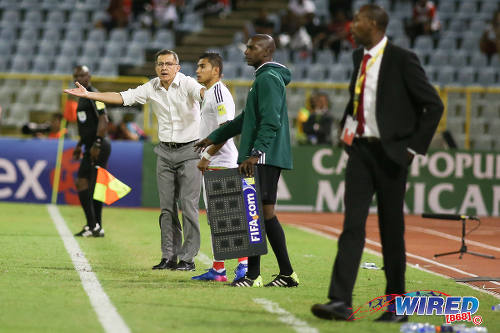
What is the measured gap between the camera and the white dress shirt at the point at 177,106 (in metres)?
9.17

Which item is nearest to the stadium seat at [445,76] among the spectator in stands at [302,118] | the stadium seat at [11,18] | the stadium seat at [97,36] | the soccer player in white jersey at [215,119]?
the spectator in stands at [302,118]

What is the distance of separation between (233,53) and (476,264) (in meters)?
13.2

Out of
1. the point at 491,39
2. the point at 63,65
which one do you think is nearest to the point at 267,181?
the point at 491,39

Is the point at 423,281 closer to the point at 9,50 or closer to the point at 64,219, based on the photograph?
the point at 64,219

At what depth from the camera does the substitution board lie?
7812mm

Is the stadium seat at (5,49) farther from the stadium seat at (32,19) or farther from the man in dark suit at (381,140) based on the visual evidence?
the man in dark suit at (381,140)

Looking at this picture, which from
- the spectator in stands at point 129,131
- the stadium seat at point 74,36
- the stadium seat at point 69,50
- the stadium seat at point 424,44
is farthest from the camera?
the stadium seat at point 74,36

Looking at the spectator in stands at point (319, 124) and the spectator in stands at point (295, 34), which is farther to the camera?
the spectator in stands at point (295, 34)

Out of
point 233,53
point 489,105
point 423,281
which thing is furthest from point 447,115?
point 423,281

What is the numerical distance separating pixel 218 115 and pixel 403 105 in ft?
7.97

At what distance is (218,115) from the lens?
329 inches

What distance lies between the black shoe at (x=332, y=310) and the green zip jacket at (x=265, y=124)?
1699 mm

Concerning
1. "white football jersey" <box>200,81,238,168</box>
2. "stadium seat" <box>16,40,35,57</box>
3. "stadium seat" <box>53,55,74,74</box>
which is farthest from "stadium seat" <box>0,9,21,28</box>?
"white football jersey" <box>200,81,238,168</box>

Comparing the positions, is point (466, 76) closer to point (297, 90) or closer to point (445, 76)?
point (445, 76)
